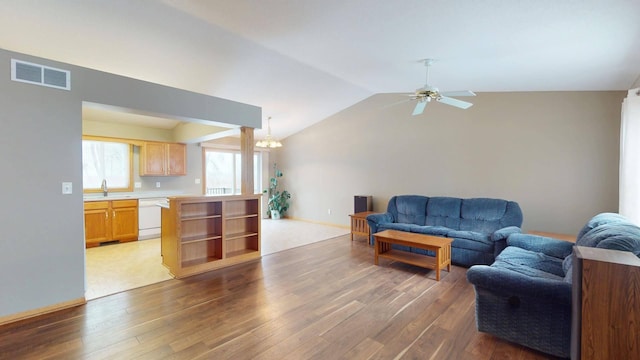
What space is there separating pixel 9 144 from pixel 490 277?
451cm

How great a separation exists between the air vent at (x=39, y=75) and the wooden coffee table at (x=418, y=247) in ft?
14.0

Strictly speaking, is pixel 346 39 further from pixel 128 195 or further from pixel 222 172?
pixel 222 172

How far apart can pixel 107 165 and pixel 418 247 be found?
6.38m

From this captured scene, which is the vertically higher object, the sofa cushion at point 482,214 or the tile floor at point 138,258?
the sofa cushion at point 482,214

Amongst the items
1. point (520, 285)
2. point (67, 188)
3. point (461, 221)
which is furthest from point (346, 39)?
point (461, 221)

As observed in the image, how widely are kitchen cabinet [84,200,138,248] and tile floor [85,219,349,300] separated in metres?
0.18

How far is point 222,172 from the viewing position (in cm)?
793

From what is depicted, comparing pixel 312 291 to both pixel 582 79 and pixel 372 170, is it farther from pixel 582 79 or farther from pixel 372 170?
pixel 582 79

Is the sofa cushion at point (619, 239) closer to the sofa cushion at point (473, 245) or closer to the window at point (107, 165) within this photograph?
the sofa cushion at point (473, 245)

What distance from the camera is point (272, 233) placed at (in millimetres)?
6582

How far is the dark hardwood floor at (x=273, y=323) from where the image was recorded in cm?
216

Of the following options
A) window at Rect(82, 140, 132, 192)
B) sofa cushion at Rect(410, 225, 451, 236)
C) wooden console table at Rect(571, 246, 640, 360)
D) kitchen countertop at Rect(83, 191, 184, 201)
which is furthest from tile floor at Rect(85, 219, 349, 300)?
wooden console table at Rect(571, 246, 640, 360)

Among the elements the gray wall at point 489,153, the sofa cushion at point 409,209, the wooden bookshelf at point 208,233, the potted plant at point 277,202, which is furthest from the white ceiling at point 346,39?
the potted plant at point 277,202

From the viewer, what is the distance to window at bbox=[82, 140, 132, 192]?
18.5ft
